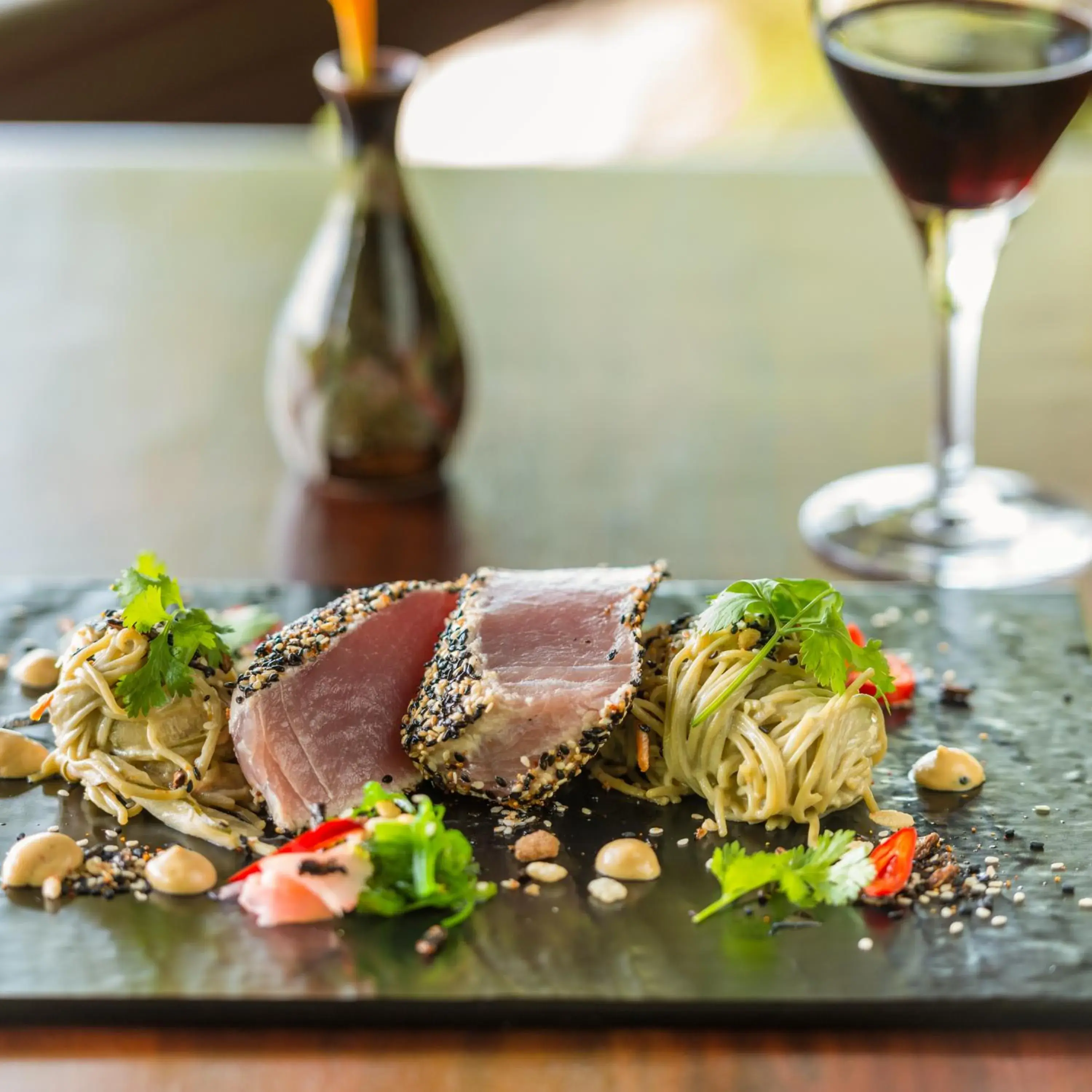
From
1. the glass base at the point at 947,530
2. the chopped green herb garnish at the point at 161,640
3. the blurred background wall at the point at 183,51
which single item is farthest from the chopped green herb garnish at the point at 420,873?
the blurred background wall at the point at 183,51

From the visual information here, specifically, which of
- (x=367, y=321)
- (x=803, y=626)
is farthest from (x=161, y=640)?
(x=367, y=321)

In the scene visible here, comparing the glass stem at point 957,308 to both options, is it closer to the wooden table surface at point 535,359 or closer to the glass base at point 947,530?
the glass base at point 947,530

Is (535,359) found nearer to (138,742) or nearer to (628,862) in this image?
(138,742)

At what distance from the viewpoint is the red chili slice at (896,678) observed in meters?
2.44

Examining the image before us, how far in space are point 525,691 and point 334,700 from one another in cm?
29

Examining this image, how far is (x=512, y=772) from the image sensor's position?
2.30 metres

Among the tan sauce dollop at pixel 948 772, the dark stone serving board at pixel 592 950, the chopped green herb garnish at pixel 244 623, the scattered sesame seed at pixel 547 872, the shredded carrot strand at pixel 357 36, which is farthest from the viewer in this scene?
the shredded carrot strand at pixel 357 36

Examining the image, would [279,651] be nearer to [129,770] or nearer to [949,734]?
[129,770]

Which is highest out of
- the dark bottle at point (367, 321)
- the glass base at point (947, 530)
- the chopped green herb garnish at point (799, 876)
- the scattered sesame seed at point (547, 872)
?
the dark bottle at point (367, 321)

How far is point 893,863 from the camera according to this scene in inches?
84.1

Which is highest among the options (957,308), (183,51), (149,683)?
(183,51)

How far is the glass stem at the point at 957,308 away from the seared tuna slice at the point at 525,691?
3.45ft

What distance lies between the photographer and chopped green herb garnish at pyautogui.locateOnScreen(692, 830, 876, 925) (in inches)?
81.5

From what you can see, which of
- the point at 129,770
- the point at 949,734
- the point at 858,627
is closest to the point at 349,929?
the point at 129,770
